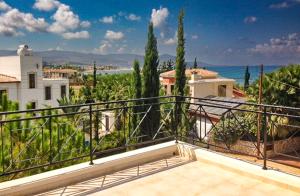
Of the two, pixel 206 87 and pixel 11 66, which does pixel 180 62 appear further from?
pixel 11 66

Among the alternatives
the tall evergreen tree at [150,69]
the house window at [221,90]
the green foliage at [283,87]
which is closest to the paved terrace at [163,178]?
the green foliage at [283,87]

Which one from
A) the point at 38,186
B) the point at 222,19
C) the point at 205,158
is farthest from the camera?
the point at 222,19

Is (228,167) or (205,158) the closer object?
(228,167)

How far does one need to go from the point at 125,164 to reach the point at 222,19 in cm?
11569

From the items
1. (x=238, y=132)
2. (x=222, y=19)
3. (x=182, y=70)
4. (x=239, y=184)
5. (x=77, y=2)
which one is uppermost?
(x=77, y=2)

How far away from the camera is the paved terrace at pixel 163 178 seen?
3.72 meters

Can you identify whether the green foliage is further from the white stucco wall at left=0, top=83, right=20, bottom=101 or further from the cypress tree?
the white stucco wall at left=0, top=83, right=20, bottom=101

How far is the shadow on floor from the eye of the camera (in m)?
3.74

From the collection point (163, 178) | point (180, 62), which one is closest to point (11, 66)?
point (180, 62)

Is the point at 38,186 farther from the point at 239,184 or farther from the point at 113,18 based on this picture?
the point at 113,18

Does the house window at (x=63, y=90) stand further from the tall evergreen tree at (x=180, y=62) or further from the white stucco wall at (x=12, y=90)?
the tall evergreen tree at (x=180, y=62)

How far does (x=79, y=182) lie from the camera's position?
13.2ft

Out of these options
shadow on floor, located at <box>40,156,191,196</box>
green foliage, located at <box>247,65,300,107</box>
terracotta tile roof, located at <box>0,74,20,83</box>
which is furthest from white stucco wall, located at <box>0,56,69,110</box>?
shadow on floor, located at <box>40,156,191,196</box>

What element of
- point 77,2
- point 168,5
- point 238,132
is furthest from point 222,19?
point 238,132
